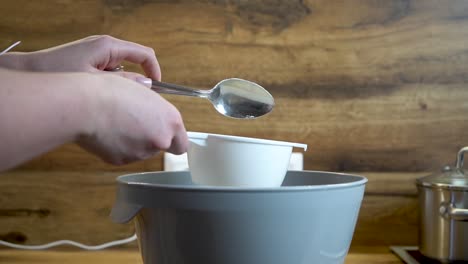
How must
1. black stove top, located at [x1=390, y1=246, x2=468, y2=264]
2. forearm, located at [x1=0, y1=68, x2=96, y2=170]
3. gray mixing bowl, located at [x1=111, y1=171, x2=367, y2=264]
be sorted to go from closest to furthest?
forearm, located at [x1=0, y1=68, x2=96, y2=170], gray mixing bowl, located at [x1=111, y1=171, x2=367, y2=264], black stove top, located at [x1=390, y1=246, x2=468, y2=264]

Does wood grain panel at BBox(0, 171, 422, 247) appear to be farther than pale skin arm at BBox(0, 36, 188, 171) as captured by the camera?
Yes

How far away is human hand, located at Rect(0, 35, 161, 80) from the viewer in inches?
28.8

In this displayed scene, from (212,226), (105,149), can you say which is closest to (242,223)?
(212,226)

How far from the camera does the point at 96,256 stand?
912mm

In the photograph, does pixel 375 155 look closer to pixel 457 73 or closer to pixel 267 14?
pixel 457 73

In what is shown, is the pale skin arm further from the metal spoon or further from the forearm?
the metal spoon

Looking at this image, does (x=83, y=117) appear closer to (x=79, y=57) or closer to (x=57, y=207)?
(x=79, y=57)

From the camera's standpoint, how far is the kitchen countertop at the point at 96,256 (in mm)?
879

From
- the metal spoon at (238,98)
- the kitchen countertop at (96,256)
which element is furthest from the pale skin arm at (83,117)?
the kitchen countertop at (96,256)

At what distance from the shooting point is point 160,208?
1.82 ft

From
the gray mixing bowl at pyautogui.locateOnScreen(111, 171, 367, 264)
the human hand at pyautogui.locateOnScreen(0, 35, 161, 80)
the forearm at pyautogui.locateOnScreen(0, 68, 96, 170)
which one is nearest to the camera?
the forearm at pyautogui.locateOnScreen(0, 68, 96, 170)

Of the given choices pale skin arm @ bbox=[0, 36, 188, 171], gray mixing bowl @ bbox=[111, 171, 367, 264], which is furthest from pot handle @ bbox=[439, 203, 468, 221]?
pale skin arm @ bbox=[0, 36, 188, 171]

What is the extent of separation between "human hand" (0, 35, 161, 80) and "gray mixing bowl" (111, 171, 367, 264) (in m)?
0.21

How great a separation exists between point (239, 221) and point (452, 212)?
15.7 inches
